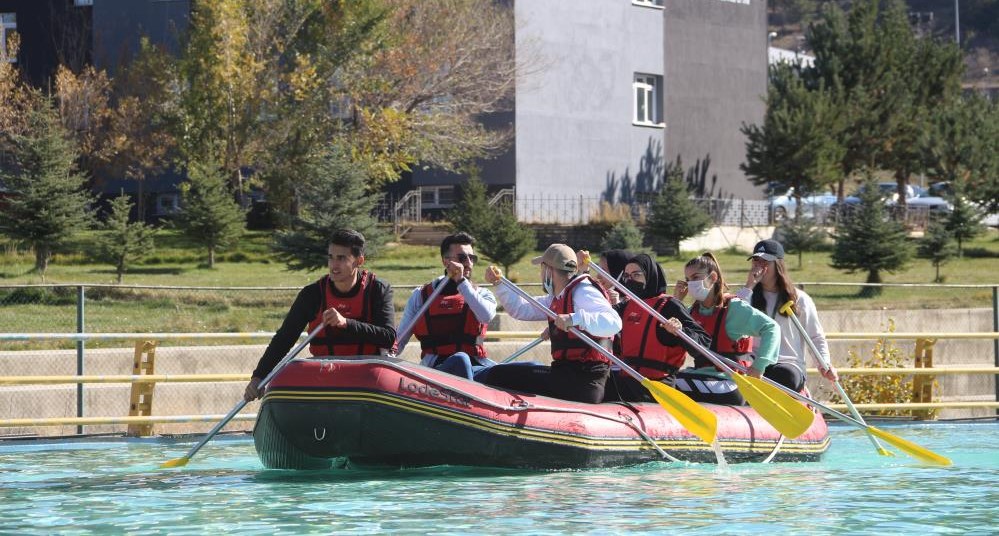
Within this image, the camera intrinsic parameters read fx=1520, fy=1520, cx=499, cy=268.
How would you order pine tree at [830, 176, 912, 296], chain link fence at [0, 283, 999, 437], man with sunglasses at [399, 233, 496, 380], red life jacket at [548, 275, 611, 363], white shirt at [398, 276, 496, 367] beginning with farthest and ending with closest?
pine tree at [830, 176, 912, 296], chain link fence at [0, 283, 999, 437], man with sunglasses at [399, 233, 496, 380], white shirt at [398, 276, 496, 367], red life jacket at [548, 275, 611, 363]

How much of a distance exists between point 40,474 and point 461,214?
21537mm

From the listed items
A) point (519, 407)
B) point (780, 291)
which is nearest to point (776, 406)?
point (780, 291)

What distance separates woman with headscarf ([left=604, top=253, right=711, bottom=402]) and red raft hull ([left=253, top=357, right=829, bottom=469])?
0.36 m

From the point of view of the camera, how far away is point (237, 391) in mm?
16672

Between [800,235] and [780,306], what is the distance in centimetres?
2187

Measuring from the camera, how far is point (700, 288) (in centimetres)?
1216

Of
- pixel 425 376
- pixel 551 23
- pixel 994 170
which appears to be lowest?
pixel 425 376

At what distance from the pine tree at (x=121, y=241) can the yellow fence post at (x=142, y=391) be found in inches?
527

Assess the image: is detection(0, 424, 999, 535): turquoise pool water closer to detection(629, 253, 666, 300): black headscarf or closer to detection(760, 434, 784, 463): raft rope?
detection(760, 434, 784, 463): raft rope

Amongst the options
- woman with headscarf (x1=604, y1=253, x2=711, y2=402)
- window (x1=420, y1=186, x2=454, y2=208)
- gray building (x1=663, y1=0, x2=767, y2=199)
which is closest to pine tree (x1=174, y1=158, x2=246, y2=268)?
window (x1=420, y1=186, x2=454, y2=208)

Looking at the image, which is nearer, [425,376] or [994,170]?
[425,376]

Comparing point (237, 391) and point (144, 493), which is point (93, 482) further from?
point (237, 391)

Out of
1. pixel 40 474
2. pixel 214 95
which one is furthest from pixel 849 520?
pixel 214 95

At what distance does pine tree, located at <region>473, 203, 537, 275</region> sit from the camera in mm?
29750
